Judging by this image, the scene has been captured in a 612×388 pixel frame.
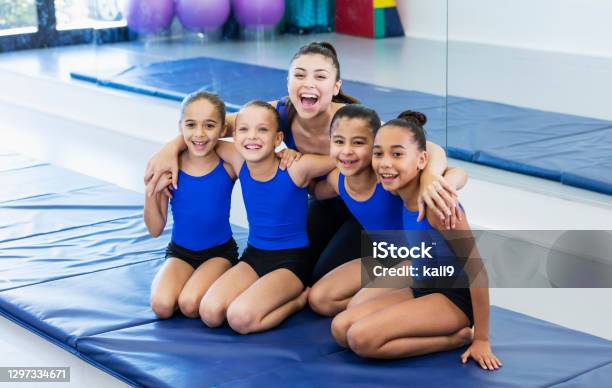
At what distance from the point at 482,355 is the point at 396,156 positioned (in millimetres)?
674

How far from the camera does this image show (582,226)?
4.23m

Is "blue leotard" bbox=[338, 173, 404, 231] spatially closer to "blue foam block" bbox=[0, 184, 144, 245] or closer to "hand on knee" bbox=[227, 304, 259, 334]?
"hand on knee" bbox=[227, 304, 259, 334]

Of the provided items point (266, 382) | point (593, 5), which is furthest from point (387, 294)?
point (593, 5)

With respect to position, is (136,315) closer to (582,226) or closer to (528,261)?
(528,261)

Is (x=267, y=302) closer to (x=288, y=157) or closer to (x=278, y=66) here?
(x=288, y=157)

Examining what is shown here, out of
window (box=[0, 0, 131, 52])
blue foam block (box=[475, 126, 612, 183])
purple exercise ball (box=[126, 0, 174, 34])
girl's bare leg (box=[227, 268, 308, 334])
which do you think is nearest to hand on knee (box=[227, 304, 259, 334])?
girl's bare leg (box=[227, 268, 308, 334])

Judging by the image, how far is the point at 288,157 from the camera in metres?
3.56

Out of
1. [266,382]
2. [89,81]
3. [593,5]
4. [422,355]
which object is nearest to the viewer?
[266,382]

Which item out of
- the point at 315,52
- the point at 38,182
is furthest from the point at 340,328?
the point at 38,182

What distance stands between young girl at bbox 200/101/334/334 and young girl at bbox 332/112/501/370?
38 cm

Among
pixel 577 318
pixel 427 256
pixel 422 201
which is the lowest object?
pixel 577 318

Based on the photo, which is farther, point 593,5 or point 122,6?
point 122,6

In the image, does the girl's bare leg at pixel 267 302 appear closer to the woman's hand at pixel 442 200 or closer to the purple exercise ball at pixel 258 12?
the woman's hand at pixel 442 200

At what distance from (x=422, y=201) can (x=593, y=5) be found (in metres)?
1.92
